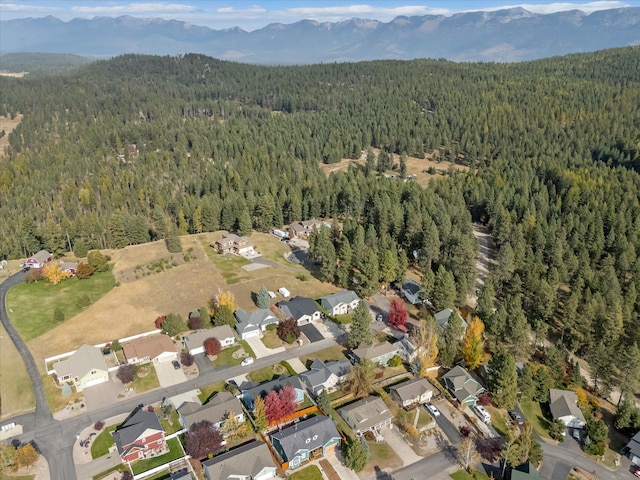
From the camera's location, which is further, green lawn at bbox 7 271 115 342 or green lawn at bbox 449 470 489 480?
green lawn at bbox 7 271 115 342

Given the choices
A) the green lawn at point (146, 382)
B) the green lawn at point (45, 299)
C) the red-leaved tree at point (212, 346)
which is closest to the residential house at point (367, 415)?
the red-leaved tree at point (212, 346)

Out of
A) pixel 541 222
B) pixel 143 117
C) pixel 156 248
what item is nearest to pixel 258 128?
pixel 143 117

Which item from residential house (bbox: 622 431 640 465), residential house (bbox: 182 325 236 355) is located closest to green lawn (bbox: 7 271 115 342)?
residential house (bbox: 182 325 236 355)

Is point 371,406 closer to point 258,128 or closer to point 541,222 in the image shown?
point 541,222

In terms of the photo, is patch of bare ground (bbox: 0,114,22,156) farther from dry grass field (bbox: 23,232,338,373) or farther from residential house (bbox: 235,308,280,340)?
residential house (bbox: 235,308,280,340)

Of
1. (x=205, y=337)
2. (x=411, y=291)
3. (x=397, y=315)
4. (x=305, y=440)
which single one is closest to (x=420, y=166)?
(x=411, y=291)

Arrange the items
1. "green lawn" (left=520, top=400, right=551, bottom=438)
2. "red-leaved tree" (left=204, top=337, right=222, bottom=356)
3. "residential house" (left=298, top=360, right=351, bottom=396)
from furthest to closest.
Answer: "red-leaved tree" (left=204, top=337, right=222, bottom=356)
"residential house" (left=298, top=360, right=351, bottom=396)
"green lawn" (left=520, top=400, right=551, bottom=438)

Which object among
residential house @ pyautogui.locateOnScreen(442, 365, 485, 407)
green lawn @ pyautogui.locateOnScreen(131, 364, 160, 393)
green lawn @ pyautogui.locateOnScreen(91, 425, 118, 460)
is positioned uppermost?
residential house @ pyautogui.locateOnScreen(442, 365, 485, 407)
